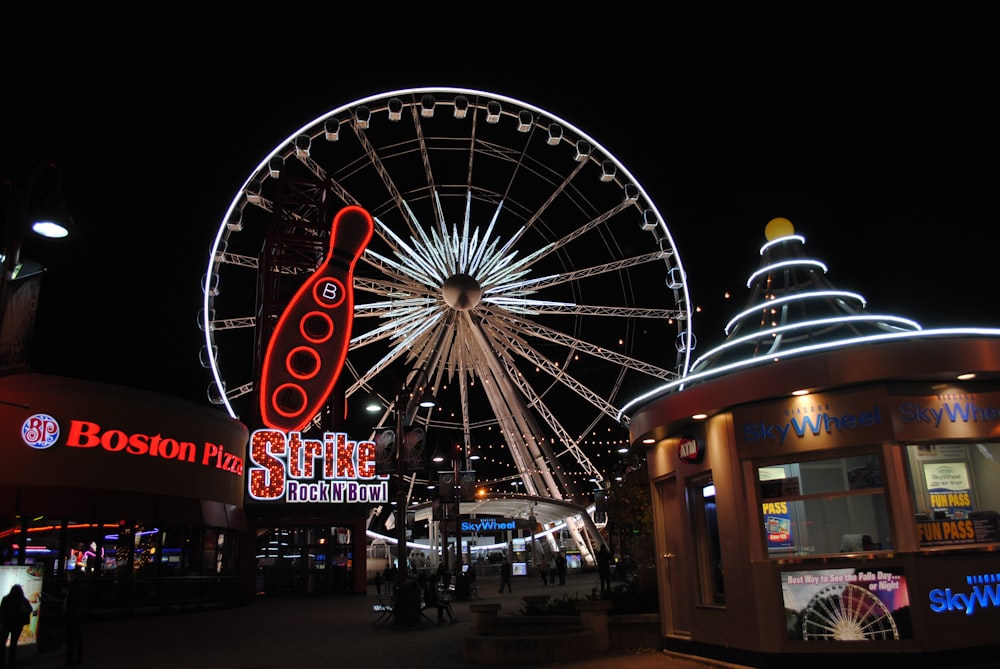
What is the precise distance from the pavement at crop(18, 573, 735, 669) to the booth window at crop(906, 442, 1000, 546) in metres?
3.54

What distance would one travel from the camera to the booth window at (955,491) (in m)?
10.0

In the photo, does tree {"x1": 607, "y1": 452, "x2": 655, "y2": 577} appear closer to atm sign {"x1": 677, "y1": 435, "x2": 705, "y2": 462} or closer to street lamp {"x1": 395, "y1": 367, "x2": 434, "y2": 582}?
street lamp {"x1": 395, "y1": 367, "x2": 434, "y2": 582}

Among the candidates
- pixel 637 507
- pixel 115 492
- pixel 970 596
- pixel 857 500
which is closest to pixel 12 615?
pixel 115 492

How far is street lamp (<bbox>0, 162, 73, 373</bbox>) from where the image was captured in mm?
8297

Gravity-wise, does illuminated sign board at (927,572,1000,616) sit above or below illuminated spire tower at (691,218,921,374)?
below

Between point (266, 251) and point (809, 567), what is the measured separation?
28732mm

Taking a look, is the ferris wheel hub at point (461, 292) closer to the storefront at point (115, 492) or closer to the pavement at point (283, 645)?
the storefront at point (115, 492)

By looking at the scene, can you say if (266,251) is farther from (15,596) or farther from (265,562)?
(15,596)

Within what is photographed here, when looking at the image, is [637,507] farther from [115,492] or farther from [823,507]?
[115,492]

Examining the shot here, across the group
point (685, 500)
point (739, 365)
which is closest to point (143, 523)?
point (685, 500)

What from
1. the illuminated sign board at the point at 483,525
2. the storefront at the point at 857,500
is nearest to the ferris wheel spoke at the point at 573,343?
the storefront at the point at 857,500

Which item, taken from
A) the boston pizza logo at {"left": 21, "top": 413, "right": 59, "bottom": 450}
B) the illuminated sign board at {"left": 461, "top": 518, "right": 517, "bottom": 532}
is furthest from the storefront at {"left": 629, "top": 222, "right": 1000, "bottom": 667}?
the illuminated sign board at {"left": 461, "top": 518, "right": 517, "bottom": 532}

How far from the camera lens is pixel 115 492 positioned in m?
22.2

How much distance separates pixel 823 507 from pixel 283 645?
10.5m
